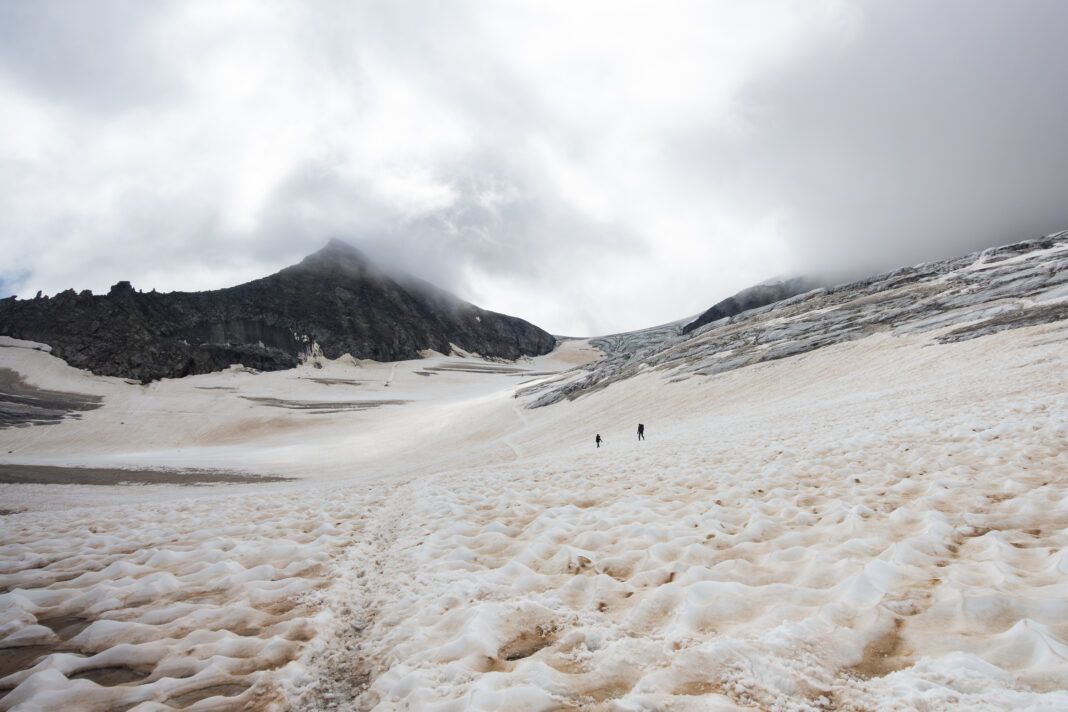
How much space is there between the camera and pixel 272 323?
121m

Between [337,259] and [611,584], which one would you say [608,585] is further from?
[337,259]

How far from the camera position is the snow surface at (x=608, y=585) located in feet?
12.5

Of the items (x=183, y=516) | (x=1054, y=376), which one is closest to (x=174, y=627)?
(x=183, y=516)

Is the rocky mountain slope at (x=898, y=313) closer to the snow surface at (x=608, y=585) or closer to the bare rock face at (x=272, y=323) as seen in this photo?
the snow surface at (x=608, y=585)

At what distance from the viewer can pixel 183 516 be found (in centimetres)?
1191

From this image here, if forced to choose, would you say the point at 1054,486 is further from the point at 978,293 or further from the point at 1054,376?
the point at 978,293

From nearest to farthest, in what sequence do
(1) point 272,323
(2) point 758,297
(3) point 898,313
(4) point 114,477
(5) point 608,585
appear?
1. (5) point 608,585
2. (4) point 114,477
3. (3) point 898,313
4. (1) point 272,323
5. (2) point 758,297

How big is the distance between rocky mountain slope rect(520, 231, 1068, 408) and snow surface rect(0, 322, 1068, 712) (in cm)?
2030

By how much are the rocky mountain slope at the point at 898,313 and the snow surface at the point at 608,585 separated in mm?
20296

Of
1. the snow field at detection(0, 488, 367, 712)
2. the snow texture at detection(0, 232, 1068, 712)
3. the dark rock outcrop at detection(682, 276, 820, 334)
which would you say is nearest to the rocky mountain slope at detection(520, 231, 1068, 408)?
the snow texture at detection(0, 232, 1068, 712)

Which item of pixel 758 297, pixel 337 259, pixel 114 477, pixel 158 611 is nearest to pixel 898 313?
pixel 158 611

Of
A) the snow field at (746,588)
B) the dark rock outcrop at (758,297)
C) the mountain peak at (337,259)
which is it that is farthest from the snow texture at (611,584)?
the mountain peak at (337,259)

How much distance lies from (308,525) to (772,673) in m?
9.49

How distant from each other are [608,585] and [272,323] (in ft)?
437
